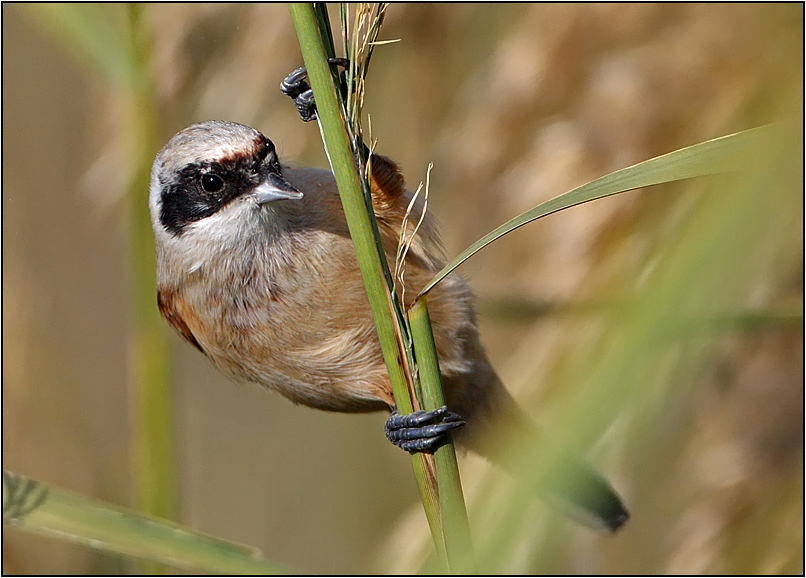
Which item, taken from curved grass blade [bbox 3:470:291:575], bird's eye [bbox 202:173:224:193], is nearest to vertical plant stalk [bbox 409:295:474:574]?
curved grass blade [bbox 3:470:291:575]

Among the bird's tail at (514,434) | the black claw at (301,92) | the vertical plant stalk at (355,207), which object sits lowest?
the bird's tail at (514,434)

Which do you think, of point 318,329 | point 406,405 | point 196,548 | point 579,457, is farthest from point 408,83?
point 579,457

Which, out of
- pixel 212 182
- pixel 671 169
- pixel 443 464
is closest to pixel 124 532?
pixel 443 464

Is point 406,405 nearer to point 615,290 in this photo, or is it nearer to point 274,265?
point 615,290

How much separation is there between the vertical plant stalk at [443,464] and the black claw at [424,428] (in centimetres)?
4

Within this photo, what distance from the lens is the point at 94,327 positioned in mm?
4344

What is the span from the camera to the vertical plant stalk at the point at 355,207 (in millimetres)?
1142

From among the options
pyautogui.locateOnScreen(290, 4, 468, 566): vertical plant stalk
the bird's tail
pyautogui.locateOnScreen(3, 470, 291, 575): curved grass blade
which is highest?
pyautogui.locateOnScreen(290, 4, 468, 566): vertical plant stalk

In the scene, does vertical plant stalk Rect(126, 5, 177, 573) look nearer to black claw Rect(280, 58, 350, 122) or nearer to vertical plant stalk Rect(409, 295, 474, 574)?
black claw Rect(280, 58, 350, 122)

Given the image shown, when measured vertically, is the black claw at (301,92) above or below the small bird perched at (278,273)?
above

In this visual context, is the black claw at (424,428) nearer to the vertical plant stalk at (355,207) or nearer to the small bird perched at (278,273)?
the vertical plant stalk at (355,207)

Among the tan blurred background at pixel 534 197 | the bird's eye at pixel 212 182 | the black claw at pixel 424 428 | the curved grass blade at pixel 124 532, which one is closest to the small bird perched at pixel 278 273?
the bird's eye at pixel 212 182

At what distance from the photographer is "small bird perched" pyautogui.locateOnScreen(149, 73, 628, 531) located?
1967 millimetres

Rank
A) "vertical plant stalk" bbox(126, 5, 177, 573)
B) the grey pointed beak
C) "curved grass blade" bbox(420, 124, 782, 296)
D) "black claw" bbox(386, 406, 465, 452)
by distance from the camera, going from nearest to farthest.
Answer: "curved grass blade" bbox(420, 124, 782, 296)
"black claw" bbox(386, 406, 465, 452)
"vertical plant stalk" bbox(126, 5, 177, 573)
the grey pointed beak
